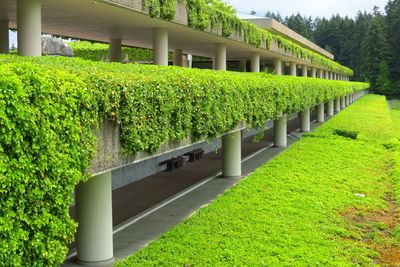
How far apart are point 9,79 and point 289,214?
411 inches

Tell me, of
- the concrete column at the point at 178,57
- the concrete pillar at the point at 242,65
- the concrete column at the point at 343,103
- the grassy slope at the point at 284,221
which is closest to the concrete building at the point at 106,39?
the concrete column at the point at 178,57

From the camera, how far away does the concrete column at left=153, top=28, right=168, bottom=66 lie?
16781mm

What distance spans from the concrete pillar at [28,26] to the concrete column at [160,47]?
5.98 metres

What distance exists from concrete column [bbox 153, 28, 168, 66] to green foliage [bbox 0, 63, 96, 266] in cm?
963

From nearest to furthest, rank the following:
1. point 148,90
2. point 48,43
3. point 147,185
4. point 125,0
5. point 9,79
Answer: point 9,79
point 148,90
point 125,0
point 147,185
point 48,43

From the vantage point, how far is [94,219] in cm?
1081

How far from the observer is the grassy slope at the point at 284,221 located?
1126 centimetres

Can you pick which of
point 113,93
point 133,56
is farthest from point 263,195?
point 133,56

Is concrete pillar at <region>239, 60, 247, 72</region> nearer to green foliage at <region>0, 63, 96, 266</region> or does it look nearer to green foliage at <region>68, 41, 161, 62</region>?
green foliage at <region>68, 41, 161, 62</region>

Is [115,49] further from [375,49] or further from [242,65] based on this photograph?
[375,49]

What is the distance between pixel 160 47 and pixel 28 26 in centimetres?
651

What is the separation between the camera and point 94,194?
35.4 ft

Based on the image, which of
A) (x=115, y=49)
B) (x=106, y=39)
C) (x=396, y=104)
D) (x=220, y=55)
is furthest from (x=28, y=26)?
(x=396, y=104)

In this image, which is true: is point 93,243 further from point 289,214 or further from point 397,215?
point 397,215
